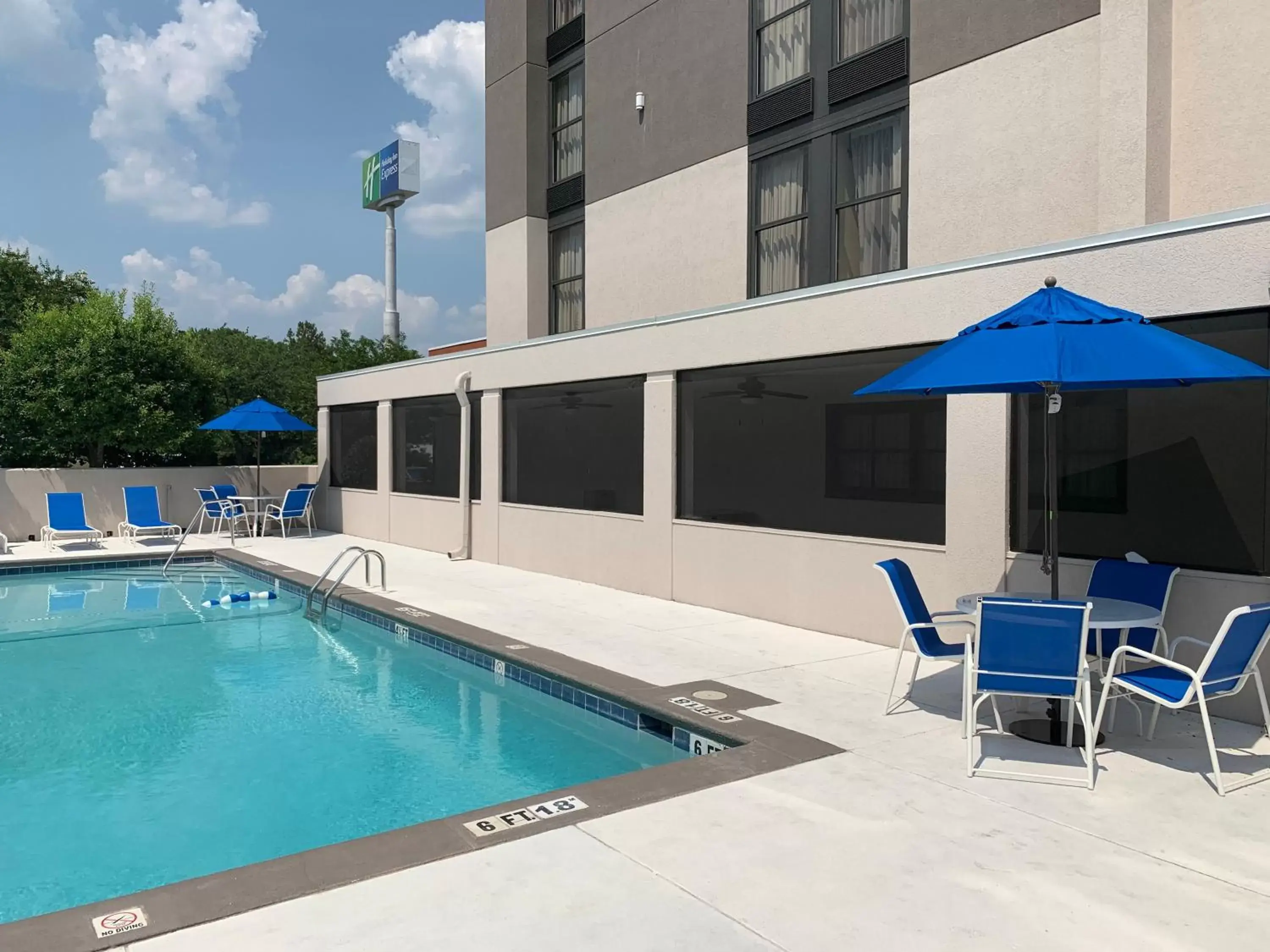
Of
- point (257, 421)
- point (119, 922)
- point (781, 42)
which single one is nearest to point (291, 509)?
point (257, 421)

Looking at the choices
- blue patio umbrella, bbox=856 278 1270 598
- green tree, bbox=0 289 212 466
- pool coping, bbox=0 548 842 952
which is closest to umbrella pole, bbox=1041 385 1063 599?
blue patio umbrella, bbox=856 278 1270 598

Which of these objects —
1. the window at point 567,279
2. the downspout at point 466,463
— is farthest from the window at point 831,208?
the downspout at point 466,463

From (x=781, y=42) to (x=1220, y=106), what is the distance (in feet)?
17.4

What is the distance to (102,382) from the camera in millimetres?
17531

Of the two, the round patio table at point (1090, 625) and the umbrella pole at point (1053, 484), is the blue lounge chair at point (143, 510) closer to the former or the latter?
the round patio table at point (1090, 625)

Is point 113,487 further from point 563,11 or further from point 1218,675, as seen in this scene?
point 1218,675

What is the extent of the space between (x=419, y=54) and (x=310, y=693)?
2017 centimetres

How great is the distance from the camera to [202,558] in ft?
51.1

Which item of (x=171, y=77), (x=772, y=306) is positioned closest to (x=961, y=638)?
(x=772, y=306)

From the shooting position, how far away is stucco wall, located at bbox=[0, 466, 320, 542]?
17.2m

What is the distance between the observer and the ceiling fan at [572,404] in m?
12.2

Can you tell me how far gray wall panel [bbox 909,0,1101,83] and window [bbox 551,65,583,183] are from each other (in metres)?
6.80

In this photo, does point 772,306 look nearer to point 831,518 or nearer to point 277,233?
point 831,518

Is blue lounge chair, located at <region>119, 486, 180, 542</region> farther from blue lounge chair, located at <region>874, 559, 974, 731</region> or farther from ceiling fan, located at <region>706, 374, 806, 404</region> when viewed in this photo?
blue lounge chair, located at <region>874, 559, 974, 731</region>
